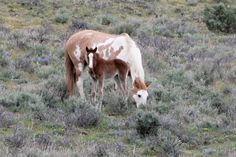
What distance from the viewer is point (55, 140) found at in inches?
337

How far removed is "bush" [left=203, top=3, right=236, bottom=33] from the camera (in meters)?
23.1

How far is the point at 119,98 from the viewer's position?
1126 centimetres

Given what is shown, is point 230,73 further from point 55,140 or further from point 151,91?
point 55,140

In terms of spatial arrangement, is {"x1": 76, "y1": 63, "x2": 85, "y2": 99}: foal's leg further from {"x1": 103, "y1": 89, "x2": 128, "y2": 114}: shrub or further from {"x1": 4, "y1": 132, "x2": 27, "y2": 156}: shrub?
{"x1": 4, "y1": 132, "x2": 27, "y2": 156}: shrub

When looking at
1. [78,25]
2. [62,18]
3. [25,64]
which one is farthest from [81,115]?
[62,18]

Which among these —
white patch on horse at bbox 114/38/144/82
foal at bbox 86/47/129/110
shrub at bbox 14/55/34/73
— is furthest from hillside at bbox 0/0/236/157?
white patch on horse at bbox 114/38/144/82

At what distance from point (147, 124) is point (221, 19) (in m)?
14.9

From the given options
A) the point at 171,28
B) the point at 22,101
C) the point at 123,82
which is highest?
the point at 123,82

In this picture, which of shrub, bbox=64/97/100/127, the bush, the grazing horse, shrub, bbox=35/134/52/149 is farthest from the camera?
the bush

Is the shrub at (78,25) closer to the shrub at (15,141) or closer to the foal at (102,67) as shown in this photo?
the foal at (102,67)

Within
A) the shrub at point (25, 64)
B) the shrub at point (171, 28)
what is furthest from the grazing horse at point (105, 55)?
the shrub at point (171, 28)

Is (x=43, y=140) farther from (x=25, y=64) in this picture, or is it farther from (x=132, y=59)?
(x=25, y=64)

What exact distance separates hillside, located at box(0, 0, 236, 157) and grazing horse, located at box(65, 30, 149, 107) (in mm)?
322

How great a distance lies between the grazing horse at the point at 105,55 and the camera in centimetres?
1113
